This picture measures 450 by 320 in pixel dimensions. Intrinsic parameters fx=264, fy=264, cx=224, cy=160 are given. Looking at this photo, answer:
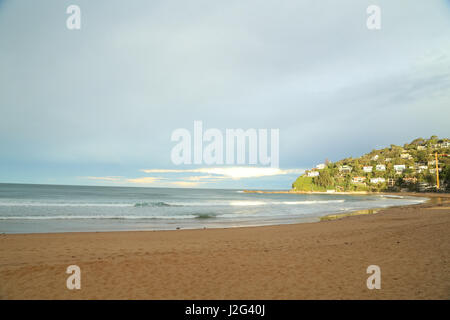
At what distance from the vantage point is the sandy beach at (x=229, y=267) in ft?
16.6

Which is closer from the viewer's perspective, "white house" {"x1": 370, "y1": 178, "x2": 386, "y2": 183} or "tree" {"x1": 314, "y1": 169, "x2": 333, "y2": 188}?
"white house" {"x1": 370, "y1": 178, "x2": 386, "y2": 183}

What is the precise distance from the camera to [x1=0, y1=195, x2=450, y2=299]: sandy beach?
5047mm

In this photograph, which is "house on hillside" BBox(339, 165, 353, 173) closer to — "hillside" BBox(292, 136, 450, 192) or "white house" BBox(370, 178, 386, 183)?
"hillside" BBox(292, 136, 450, 192)

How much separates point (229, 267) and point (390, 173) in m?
134

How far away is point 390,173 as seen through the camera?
118562 mm

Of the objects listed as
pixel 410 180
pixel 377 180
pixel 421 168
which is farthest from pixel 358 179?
pixel 410 180

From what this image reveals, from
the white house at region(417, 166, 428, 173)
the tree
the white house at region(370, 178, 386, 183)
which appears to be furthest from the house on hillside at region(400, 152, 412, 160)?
the tree

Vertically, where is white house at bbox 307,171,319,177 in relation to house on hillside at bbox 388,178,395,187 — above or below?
above

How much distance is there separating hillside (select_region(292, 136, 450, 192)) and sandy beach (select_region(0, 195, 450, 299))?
109216mm

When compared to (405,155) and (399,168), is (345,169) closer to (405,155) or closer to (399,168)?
(405,155)
